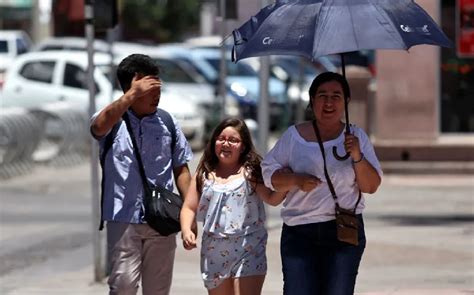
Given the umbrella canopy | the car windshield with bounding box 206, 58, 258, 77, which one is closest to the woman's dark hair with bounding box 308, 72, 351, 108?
the umbrella canopy

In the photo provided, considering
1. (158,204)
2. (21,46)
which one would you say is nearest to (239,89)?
(21,46)

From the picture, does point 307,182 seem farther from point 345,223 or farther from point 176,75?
point 176,75

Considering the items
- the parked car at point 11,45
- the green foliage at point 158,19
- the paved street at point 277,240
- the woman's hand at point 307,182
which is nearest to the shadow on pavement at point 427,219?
the paved street at point 277,240

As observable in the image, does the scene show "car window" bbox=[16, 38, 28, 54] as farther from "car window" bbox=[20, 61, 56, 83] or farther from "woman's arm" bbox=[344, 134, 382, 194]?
"woman's arm" bbox=[344, 134, 382, 194]

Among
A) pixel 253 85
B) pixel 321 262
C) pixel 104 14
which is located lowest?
pixel 253 85

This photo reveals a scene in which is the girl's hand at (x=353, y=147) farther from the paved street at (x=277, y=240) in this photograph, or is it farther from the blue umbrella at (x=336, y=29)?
the paved street at (x=277, y=240)

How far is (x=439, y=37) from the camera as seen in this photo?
23.5 feet

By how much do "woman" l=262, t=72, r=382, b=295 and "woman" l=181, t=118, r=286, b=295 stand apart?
212 mm

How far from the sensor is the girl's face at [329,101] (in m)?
6.93

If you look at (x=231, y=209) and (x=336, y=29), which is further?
(x=231, y=209)

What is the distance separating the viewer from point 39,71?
26172 mm

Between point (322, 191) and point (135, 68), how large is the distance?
4.56ft

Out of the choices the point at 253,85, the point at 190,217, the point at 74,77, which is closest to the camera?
the point at 190,217

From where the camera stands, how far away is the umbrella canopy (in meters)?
6.88
